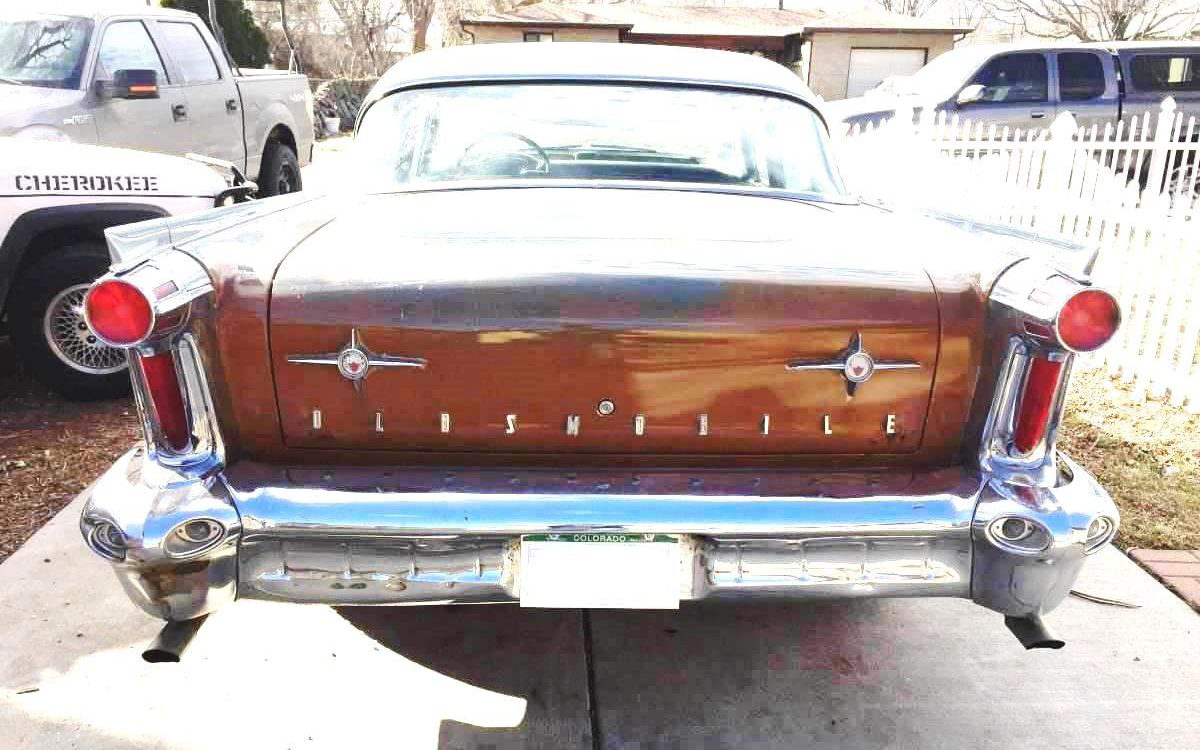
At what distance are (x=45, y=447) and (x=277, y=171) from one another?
4.75 metres

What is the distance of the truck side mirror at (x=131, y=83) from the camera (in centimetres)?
612

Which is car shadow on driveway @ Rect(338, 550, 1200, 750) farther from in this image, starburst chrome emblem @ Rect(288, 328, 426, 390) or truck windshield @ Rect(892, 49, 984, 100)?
truck windshield @ Rect(892, 49, 984, 100)

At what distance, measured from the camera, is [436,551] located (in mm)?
1979

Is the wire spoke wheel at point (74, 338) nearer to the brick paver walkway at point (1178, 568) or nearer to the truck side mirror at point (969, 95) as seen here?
the brick paver walkway at point (1178, 568)

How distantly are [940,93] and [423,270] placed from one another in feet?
31.2

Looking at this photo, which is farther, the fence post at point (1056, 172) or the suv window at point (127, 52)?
the suv window at point (127, 52)

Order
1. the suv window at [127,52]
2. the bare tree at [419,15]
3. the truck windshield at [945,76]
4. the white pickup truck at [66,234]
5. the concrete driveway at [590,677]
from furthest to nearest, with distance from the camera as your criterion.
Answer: the bare tree at [419,15]
the truck windshield at [945,76]
the suv window at [127,52]
the white pickup truck at [66,234]
the concrete driveway at [590,677]

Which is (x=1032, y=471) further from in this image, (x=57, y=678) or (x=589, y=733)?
(x=57, y=678)

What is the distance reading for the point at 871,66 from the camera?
2681 cm

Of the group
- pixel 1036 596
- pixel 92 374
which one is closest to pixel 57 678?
pixel 92 374

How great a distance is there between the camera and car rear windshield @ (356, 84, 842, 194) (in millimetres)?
2980

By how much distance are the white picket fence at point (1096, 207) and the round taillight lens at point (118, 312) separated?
2.07 m

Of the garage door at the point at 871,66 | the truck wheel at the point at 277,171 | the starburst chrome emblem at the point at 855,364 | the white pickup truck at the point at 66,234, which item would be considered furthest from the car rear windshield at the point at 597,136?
the garage door at the point at 871,66

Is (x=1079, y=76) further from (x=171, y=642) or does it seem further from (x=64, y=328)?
(x=171, y=642)
